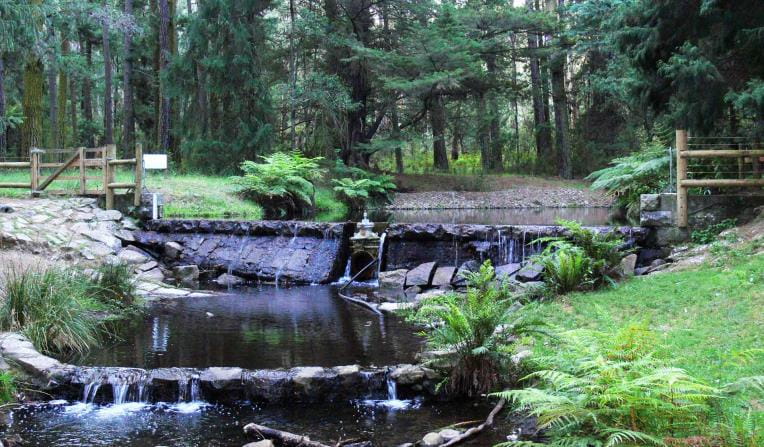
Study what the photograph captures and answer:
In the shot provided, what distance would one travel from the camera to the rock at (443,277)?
10695mm

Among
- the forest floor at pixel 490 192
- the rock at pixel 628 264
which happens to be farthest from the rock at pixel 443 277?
the forest floor at pixel 490 192

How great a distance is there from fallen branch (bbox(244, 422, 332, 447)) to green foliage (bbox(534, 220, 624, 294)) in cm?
464

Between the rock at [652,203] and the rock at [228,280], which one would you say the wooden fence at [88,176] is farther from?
the rock at [652,203]

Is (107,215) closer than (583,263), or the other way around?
(583,263)

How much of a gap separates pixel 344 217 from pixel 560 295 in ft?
37.9

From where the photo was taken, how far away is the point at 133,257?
12.3 m

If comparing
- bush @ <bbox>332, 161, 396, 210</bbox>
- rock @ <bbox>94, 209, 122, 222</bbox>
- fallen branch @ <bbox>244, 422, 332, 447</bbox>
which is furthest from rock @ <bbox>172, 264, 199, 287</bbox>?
bush @ <bbox>332, 161, 396, 210</bbox>

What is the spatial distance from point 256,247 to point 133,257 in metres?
2.30

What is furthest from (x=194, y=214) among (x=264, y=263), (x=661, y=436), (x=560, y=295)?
(x=661, y=436)

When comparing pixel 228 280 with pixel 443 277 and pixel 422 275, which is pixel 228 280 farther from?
pixel 443 277

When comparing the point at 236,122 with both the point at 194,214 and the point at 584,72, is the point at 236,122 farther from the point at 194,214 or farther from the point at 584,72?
the point at 584,72

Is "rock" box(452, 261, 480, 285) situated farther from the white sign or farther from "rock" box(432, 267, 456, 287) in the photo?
the white sign

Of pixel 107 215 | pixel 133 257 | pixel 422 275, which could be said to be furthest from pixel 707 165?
pixel 107 215

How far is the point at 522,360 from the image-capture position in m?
5.50
